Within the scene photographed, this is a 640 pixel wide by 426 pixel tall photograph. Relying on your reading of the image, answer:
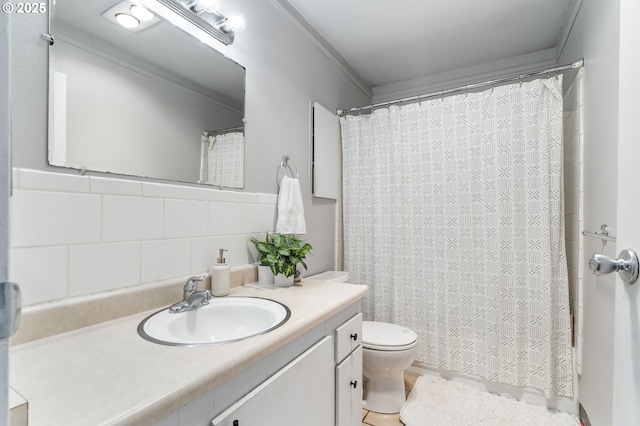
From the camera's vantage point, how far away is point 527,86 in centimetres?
182

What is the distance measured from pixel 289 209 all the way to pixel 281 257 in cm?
35

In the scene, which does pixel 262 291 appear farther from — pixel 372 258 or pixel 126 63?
pixel 372 258

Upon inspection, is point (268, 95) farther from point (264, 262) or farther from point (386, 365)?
point (386, 365)

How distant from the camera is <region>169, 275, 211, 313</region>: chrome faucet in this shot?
1032 mm

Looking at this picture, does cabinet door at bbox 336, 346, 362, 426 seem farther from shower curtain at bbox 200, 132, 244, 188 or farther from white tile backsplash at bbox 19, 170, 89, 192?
white tile backsplash at bbox 19, 170, 89, 192

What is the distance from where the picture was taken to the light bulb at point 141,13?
1.05 metres

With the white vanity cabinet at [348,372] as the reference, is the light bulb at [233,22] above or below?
above

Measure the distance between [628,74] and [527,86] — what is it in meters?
1.41

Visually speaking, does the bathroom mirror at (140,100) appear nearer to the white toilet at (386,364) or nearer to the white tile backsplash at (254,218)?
the white tile backsplash at (254,218)

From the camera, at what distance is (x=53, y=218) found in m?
0.83

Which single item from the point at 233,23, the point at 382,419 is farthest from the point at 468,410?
the point at 233,23

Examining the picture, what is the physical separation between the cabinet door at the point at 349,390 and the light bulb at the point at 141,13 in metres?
1.51

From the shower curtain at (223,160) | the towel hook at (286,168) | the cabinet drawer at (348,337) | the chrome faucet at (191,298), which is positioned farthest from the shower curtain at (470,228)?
the chrome faucet at (191,298)

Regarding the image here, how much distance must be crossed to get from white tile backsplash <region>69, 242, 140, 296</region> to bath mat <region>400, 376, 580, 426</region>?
162 centimetres
